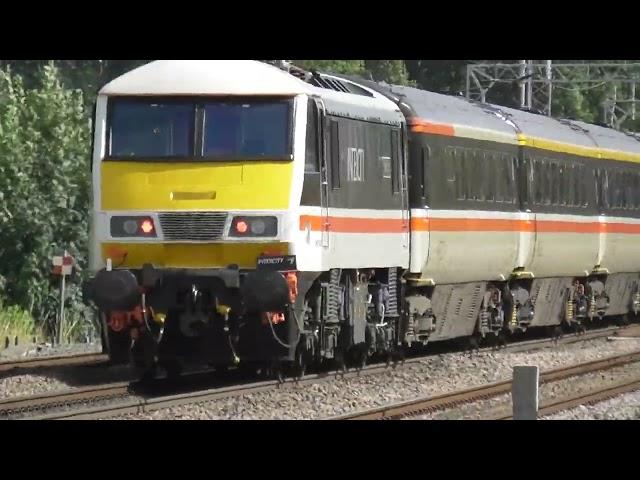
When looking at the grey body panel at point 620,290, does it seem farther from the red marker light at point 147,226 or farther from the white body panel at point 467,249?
the red marker light at point 147,226

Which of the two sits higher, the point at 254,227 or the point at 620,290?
the point at 254,227

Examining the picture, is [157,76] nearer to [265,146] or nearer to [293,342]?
[265,146]

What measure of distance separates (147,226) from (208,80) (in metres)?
1.58

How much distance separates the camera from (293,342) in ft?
53.8

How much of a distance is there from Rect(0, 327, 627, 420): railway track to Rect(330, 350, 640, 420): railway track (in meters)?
1.60

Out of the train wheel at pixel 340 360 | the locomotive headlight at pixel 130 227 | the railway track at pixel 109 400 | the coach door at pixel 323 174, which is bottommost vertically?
the railway track at pixel 109 400

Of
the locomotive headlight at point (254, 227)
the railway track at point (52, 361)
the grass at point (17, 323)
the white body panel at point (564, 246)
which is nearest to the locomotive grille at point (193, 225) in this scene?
the locomotive headlight at point (254, 227)

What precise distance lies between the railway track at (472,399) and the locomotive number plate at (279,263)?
1746 mm

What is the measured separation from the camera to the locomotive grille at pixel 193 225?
16.0 metres

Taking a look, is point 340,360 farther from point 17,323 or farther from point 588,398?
point 17,323

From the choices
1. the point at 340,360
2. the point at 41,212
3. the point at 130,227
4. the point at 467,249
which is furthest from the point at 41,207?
the point at 130,227

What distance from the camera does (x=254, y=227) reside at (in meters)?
15.9

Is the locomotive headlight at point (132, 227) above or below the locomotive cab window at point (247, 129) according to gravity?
below
